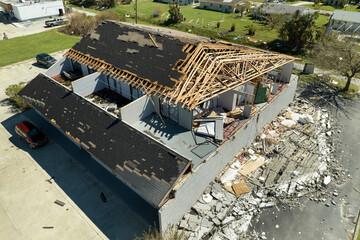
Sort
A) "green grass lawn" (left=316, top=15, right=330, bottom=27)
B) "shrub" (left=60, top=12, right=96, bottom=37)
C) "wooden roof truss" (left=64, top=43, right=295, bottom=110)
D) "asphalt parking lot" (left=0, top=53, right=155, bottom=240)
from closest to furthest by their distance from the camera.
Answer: "asphalt parking lot" (left=0, top=53, right=155, bottom=240), "wooden roof truss" (left=64, top=43, right=295, bottom=110), "shrub" (left=60, top=12, right=96, bottom=37), "green grass lawn" (left=316, top=15, right=330, bottom=27)

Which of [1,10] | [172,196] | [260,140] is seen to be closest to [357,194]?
[260,140]

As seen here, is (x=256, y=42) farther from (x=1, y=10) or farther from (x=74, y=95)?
(x=1, y=10)

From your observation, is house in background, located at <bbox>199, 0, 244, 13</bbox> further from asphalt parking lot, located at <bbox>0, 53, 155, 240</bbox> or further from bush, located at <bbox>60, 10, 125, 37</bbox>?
asphalt parking lot, located at <bbox>0, 53, 155, 240</bbox>

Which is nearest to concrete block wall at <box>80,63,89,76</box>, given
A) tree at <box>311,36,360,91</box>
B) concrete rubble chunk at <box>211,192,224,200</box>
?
concrete rubble chunk at <box>211,192,224,200</box>

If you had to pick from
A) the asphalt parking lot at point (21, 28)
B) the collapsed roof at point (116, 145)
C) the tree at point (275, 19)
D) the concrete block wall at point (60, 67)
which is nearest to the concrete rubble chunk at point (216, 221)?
the collapsed roof at point (116, 145)

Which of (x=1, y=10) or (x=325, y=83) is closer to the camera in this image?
(x=325, y=83)
